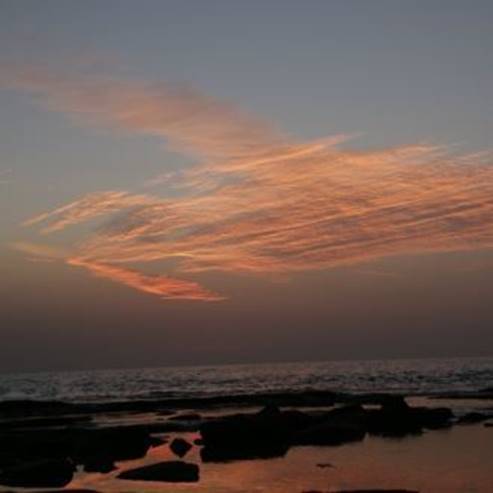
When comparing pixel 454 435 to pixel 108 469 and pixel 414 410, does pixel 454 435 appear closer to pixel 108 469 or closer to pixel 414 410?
pixel 414 410

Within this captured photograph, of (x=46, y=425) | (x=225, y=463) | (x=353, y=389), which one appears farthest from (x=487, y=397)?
(x=225, y=463)

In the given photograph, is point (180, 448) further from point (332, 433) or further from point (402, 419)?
point (402, 419)

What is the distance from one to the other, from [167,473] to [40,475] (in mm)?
5244

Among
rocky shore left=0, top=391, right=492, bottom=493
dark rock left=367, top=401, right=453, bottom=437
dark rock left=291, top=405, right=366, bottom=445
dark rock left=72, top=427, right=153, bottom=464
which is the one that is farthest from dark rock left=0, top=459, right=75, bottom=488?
dark rock left=367, top=401, right=453, bottom=437

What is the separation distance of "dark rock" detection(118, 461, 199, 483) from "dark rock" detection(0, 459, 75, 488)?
2.28m

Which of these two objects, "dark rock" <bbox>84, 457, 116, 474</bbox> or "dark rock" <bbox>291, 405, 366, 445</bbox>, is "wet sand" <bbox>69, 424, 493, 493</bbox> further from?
"dark rock" <bbox>291, 405, 366, 445</bbox>

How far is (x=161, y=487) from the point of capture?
27.7m

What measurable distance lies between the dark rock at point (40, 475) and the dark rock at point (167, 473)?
89.8 inches

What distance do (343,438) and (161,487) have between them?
15.7 meters

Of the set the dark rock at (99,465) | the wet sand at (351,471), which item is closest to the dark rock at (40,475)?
the wet sand at (351,471)

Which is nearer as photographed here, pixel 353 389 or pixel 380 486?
pixel 380 486

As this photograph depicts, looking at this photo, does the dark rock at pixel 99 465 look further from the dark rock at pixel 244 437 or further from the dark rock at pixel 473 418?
the dark rock at pixel 473 418

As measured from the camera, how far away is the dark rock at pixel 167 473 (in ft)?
94.0

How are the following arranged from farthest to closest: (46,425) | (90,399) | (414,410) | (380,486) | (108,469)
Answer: (90,399) → (46,425) → (414,410) → (108,469) → (380,486)
